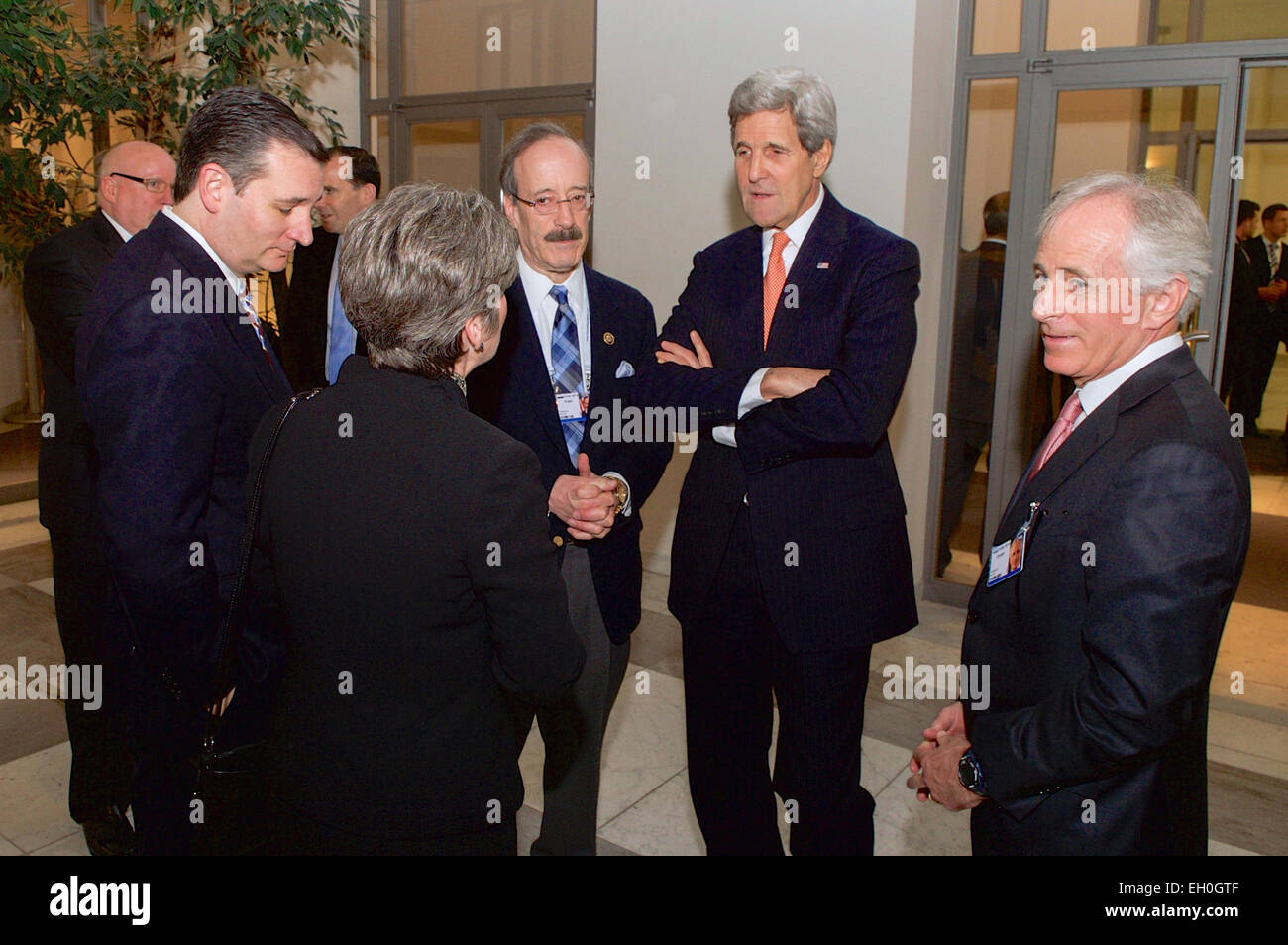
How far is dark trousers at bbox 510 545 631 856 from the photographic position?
2225mm

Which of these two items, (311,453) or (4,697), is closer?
(311,453)

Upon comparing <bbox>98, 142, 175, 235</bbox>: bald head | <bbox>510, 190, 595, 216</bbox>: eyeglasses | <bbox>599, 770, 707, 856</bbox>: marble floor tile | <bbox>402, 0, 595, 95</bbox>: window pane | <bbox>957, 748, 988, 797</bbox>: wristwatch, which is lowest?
<bbox>599, 770, 707, 856</bbox>: marble floor tile

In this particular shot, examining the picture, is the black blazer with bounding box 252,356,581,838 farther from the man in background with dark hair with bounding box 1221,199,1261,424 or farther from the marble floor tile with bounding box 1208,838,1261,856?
the man in background with dark hair with bounding box 1221,199,1261,424

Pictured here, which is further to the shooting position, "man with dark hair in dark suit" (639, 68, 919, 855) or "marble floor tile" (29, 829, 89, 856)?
"marble floor tile" (29, 829, 89, 856)

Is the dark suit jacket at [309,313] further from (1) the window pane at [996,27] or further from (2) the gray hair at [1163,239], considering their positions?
(2) the gray hair at [1163,239]

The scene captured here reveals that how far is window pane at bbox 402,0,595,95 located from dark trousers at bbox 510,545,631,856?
11.5 ft

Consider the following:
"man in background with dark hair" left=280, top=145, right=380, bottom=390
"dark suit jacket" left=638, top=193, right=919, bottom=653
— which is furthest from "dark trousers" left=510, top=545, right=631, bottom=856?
"man in background with dark hair" left=280, top=145, right=380, bottom=390

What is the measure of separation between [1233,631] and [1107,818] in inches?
139

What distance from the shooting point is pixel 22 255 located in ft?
15.9

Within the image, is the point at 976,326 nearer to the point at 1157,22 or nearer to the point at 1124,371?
the point at 1157,22

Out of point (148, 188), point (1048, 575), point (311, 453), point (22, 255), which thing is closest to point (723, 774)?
point (1048, 575)

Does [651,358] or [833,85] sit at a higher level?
[833,85]

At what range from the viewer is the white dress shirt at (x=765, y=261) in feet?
6.78
